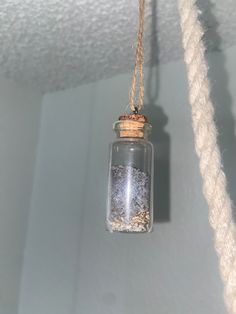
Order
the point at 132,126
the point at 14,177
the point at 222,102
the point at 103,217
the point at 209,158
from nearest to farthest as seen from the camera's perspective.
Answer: the point at 209,158
the point at 132,126
the point at 222,102
the point at 103,217
the point at 14,177

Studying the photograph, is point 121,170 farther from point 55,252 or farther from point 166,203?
point 55,252

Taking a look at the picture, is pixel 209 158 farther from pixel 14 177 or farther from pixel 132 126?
pixel 14 177

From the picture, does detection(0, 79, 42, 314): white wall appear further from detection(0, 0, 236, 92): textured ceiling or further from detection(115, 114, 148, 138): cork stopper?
detection(115, 114, 148, 138): cork stopper

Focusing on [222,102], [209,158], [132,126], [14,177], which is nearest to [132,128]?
[132,126]

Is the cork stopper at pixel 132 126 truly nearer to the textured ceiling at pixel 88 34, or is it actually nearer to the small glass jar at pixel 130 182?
the small glass jar at pixel 130 182

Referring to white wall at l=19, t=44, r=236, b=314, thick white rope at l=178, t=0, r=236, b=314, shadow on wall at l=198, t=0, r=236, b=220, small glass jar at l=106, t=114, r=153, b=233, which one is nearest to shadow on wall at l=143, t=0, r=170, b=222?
white wall at l=19, t=44, r=236, b=314

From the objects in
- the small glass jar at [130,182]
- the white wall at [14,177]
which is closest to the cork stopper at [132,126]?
the small glass jar at [130,182]
